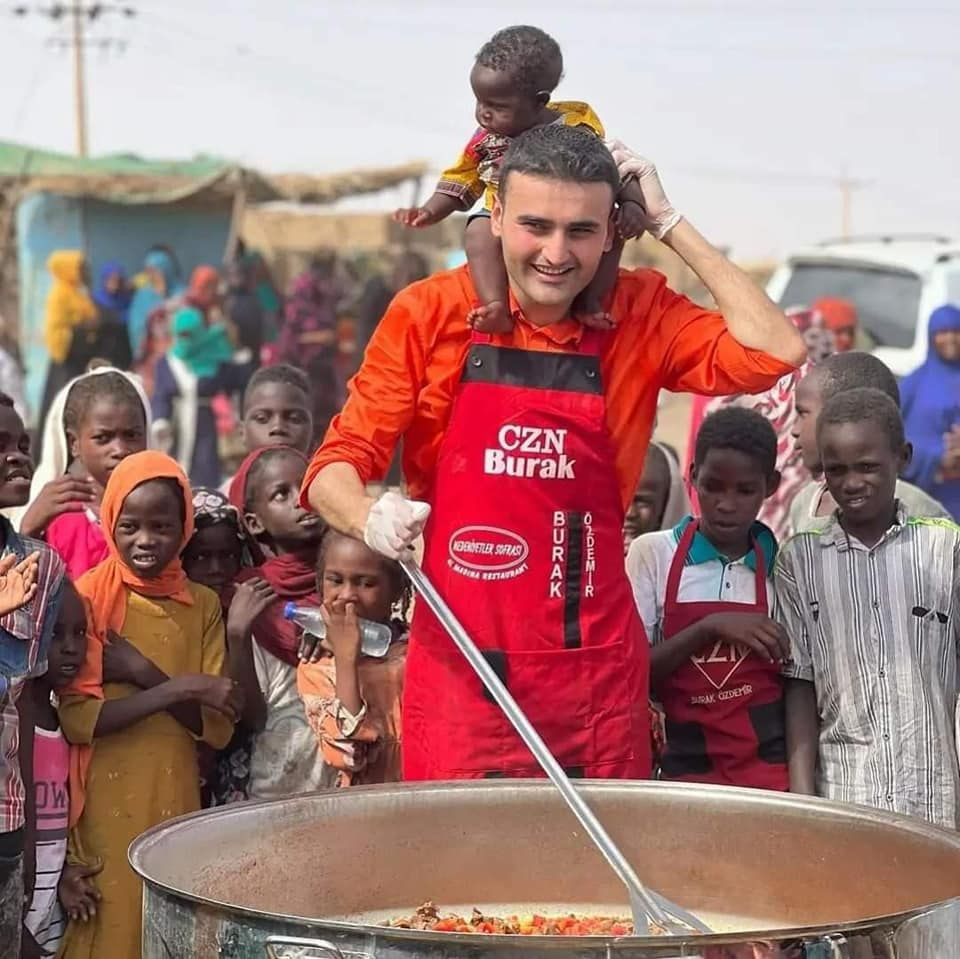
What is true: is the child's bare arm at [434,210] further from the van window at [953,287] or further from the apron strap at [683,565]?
the van window at [953,287]

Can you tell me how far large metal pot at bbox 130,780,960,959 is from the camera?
301 cm

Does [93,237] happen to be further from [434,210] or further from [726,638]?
[726,638]

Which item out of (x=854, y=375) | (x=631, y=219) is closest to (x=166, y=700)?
(x=631, y=219)

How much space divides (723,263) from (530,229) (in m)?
0.39

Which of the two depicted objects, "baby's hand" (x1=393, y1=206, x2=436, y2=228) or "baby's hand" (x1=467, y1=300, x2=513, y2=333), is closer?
"baby's hand" (x1=467, y1=300, x2=513, y2=333)

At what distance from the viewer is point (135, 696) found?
13.3 ft

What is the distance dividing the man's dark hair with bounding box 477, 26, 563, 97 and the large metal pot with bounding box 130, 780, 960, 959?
139 centimetres

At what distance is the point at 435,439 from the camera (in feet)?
11.2

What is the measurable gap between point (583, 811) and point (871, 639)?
1244 mm

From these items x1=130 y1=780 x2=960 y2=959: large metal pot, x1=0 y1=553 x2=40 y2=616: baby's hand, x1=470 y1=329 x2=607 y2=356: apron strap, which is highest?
x1=470 y1=329 x2=607 y2=356: apron strap

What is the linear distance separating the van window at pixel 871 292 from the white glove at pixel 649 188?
24.0 feet

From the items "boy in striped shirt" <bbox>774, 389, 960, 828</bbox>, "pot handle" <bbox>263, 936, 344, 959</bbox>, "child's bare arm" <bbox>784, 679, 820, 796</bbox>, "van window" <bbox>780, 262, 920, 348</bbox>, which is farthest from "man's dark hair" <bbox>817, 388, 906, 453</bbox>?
"van window" <bbox>780, 262, 920, 348</bbox>

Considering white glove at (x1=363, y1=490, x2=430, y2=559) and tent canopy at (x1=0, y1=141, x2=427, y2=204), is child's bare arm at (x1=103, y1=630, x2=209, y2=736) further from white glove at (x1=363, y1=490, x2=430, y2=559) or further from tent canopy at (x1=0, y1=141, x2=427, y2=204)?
tent canopy at (x1=0, y1=141, x2=427, y2=204)

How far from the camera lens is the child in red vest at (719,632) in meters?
3.96
